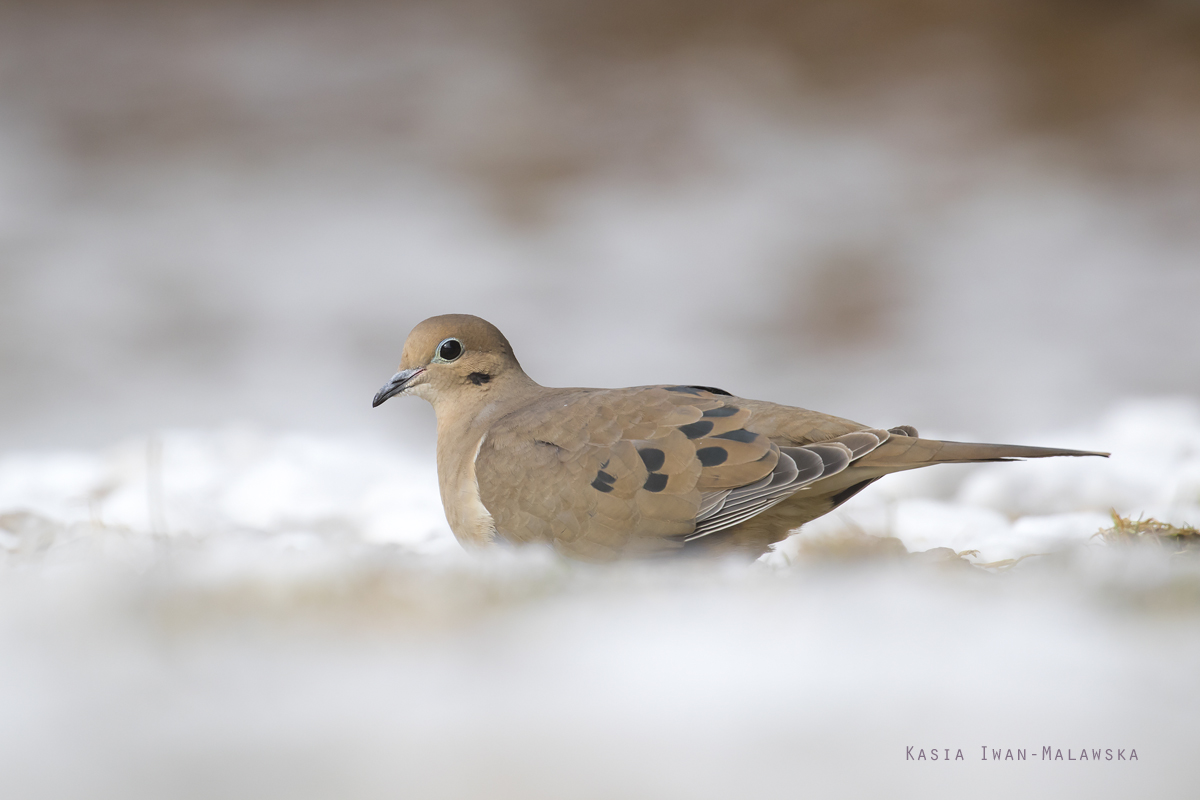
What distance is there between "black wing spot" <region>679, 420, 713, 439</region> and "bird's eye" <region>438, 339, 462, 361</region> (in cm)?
60

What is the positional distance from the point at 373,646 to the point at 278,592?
191 millimetres

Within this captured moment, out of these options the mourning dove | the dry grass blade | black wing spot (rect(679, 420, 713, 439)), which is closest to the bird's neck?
the mourning dove

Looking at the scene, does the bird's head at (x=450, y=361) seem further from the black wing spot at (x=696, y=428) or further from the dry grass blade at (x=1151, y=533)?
the dry grass blade at (x=1151, y=533)

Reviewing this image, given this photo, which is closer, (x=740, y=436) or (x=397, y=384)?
(x=740, y=436)

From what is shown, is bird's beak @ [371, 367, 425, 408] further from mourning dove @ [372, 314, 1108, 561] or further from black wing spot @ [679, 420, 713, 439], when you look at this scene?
black wing spot @ [679, 420, 713, 439]

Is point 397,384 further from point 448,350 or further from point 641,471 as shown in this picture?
point 641,471

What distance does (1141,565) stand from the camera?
1.37m

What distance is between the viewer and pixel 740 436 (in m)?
1.65

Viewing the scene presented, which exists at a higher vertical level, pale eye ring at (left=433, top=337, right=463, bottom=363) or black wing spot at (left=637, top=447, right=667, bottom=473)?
pale eye ring at (left=433, top=337, right=463, bottom=363)

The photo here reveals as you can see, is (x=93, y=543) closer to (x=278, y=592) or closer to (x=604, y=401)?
(x=278, y=592)

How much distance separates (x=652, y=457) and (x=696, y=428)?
3.7 inches

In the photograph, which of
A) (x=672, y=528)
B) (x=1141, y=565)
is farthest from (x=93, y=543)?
(x=1141, y=565)

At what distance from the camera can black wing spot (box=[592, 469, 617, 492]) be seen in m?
1.62

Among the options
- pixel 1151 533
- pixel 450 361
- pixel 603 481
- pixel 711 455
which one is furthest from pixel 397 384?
pixel 1151 533
